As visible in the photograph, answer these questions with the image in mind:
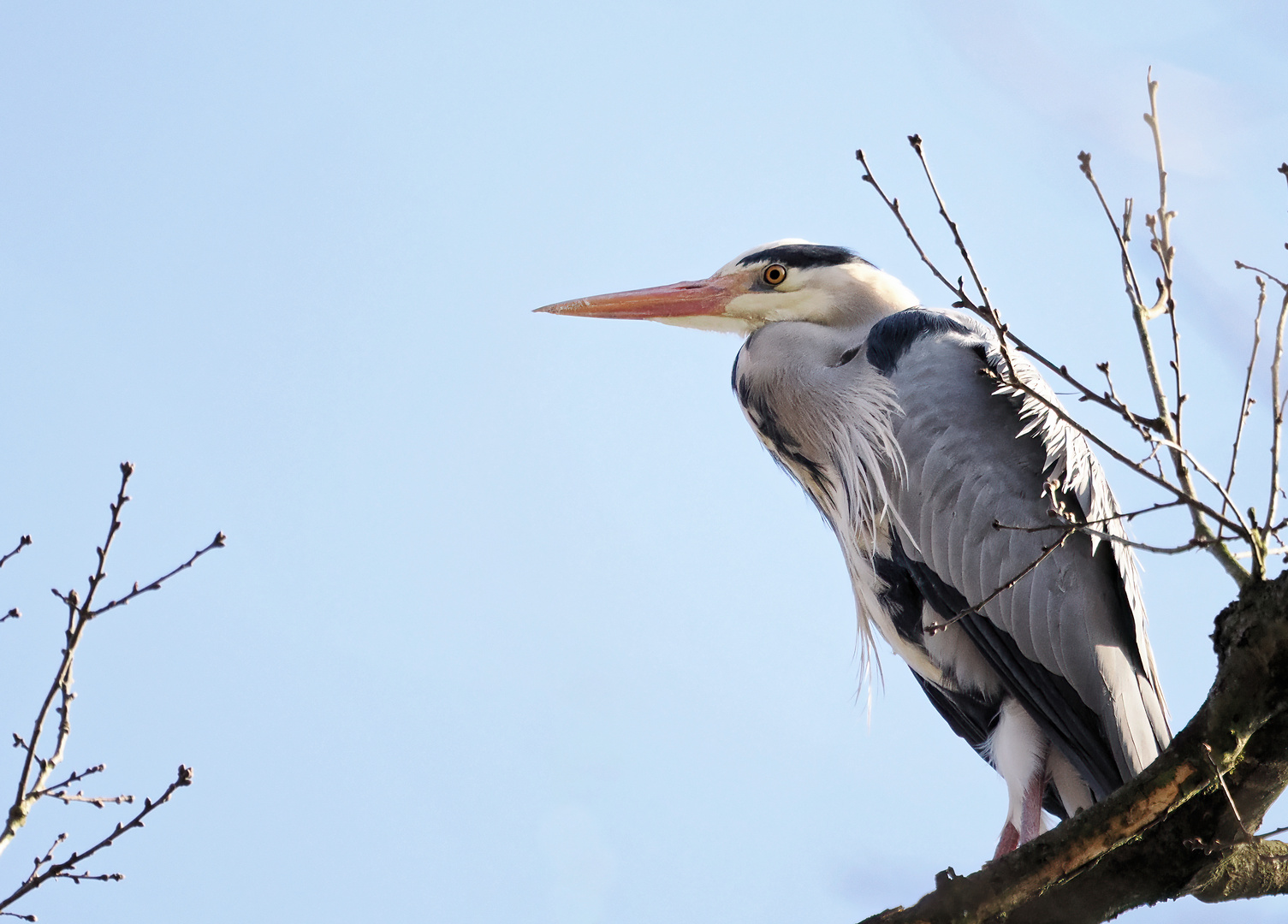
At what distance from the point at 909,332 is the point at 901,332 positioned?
3 centimetres

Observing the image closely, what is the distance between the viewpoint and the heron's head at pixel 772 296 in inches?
175

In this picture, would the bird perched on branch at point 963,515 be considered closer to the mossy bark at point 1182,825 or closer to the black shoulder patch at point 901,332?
the black shoulder patch at point 901,332

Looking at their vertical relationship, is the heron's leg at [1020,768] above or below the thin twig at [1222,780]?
above

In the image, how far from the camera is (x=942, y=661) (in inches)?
149

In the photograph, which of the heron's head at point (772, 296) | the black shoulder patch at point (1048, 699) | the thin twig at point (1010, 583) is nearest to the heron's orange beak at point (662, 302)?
the heron's head at point (772, 296)

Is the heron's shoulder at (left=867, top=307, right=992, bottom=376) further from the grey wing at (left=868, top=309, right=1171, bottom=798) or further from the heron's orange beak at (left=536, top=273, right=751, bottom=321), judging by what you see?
the heron's orange beak at (left=536, top=273, right=751, bottom=321)

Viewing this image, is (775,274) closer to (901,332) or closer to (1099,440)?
(901,332)

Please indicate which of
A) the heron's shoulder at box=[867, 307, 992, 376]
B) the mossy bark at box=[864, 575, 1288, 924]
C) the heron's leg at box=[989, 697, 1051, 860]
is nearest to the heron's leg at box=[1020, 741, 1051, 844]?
the heron's leg at box=[989, 697, 1051, 860]

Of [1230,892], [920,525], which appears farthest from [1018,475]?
[1230,892]

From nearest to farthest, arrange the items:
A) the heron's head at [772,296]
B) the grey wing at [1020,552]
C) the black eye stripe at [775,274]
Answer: the grey wing at [1020,552] → the heron's head at [772,296] → the black eye stripe at [775,274]

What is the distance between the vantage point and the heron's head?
444 cm

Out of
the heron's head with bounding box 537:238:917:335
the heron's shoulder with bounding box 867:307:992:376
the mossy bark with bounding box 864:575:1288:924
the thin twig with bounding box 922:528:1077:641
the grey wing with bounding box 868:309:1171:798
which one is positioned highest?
the heron's head with bounding box 537:238:917:335

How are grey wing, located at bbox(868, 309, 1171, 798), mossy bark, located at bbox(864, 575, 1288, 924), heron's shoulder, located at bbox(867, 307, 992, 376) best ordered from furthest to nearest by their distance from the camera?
heron's shoulder, located at bbox(867, 307, 992, 376)
grey wing, located at bbox(868, 309, 1171, 798)
mossy bark, located at bbox(864, 575, 1288, 924)

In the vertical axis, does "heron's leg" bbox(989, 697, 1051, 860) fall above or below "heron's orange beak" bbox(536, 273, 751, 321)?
below
